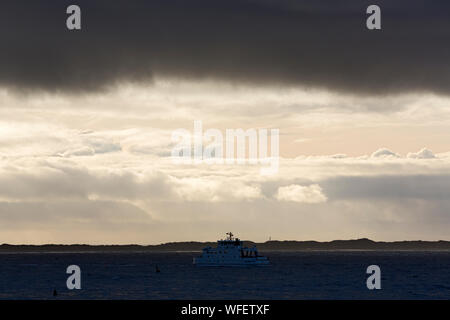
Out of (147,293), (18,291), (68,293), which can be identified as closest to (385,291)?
(147,293)

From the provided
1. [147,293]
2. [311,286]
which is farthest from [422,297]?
[147,293]

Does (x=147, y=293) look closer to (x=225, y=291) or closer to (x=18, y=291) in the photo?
(x=225, y=291)

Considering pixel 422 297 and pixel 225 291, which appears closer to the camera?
pixel 422 297

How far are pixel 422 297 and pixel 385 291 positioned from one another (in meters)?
11.1
